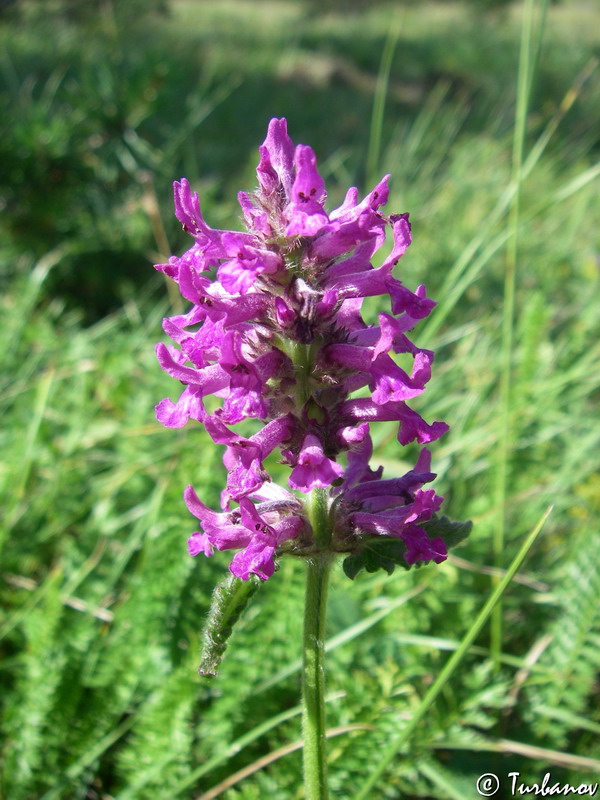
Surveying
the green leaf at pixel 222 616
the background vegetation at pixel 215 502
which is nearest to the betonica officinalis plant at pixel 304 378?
the green leaf at pixel 222 616

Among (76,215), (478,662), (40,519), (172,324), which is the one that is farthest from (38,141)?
(478,662)

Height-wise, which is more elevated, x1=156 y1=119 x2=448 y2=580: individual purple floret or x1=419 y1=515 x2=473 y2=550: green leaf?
x1=156 y1=119 x2=448 y2=580: individual purple floret

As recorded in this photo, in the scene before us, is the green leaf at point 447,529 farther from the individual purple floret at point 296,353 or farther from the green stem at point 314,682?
the green stem at point 314,682

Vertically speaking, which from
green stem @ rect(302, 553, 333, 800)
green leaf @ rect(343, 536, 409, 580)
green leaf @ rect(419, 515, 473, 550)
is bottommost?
green stem @ rect(302, 553, 333, 800)

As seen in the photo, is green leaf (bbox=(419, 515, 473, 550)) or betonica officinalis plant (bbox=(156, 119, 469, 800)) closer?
betonica officinalis plant (bbox=(156, 119, 469, 800))

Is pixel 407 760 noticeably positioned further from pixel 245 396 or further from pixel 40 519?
pixel 40 519

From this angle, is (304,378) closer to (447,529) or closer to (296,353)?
(296,353)

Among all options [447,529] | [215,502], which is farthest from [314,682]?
[215,502]

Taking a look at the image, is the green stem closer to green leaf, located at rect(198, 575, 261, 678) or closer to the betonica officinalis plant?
the betonica officinalis plant

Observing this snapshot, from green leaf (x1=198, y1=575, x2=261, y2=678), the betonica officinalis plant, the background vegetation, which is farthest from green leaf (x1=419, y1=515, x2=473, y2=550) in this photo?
the background vegetation
